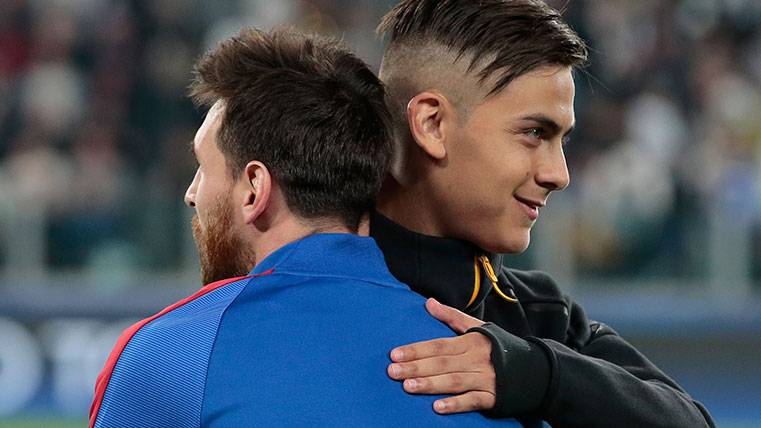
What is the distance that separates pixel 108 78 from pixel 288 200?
6.40m

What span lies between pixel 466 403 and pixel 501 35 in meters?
0.77

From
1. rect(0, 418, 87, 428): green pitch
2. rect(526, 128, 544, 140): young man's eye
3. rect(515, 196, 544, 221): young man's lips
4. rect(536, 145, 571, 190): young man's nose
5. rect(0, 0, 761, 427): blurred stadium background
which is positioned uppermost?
rect(526, 128, 544, 140): young man's eye

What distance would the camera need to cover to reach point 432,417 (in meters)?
1.96

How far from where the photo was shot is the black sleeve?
207 cm

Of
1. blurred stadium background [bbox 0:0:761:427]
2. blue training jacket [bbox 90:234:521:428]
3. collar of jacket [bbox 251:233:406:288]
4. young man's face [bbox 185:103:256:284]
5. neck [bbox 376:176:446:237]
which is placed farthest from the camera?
blurred stadium background [bbox 0:0:761:427]

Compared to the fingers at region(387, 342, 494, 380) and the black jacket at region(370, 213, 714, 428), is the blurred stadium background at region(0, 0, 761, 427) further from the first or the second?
the fingers at region(387, 342, 494, 380)

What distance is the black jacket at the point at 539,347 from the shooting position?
6.89ft

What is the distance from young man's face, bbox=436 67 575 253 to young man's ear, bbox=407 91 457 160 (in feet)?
0.08

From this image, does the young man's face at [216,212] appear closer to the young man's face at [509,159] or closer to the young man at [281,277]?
the young man at [281,277]

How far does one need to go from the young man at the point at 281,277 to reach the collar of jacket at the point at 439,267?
0.30 meters

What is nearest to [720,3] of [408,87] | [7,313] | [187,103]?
[187,103]

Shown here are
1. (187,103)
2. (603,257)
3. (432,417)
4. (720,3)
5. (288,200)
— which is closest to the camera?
(432,417)

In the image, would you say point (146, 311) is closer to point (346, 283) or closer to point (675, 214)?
point (675, 214)

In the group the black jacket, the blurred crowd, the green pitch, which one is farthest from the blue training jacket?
the green pitch
